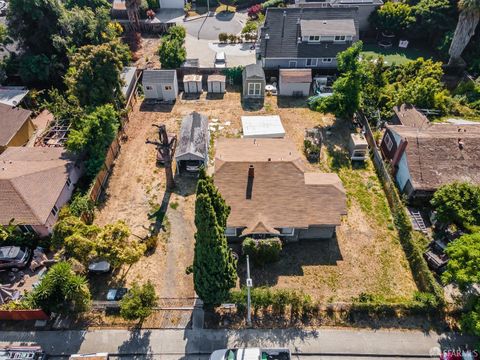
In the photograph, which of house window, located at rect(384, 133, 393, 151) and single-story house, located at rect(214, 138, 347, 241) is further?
house window, located at rect(384, 133, 393, 151)

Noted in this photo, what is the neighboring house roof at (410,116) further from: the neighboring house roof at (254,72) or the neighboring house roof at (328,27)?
the neighboring house roof at (254,72)

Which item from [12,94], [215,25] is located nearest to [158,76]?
[12,94]

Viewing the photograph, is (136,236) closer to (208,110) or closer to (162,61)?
(208,110)

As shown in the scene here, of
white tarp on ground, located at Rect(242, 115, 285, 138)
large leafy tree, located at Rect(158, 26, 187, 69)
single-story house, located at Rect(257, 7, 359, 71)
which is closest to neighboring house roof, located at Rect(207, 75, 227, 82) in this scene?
large leafy tree, located at Rect(158, 26, 187, 69)

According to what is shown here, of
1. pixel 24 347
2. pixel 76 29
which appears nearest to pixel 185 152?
pixel 24 347

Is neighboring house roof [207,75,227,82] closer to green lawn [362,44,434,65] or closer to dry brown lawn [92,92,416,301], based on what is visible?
dry brown lawn [92,92,416,301]

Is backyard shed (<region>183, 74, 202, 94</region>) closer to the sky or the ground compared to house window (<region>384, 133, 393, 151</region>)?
closer to the sky

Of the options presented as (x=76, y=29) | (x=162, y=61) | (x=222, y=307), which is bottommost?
(x=222, y=307)
